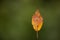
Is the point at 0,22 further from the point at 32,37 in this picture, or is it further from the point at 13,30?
the point at 32,37

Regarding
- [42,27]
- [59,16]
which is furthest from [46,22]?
[59,16]

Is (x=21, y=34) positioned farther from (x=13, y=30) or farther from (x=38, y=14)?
(x=38, y=14)

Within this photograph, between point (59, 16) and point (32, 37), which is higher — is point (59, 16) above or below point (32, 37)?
above

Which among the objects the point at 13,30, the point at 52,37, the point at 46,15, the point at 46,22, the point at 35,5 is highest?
the point at 35,5
